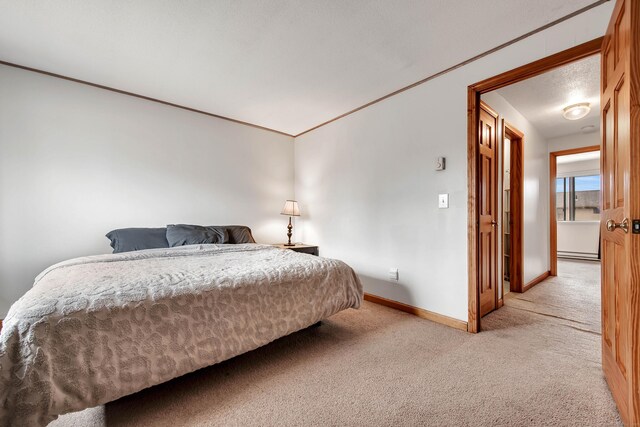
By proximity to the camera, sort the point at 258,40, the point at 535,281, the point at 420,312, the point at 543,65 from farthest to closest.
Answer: the point at 535,281 < the point at 420,312 < the point at 258,40 < the point at 543,65

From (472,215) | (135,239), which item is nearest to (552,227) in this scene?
(472,215)

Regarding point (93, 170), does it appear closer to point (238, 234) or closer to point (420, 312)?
point (238, 234)

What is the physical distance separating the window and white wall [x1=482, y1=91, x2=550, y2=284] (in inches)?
122

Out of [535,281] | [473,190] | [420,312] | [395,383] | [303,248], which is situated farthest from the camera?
[535,281]

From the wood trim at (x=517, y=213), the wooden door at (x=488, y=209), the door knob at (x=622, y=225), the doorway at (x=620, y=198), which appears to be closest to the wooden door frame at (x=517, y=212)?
the wood trim at (x=517, y=213)

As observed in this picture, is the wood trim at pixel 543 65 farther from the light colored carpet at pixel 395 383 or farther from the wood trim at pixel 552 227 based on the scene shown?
the wood trim at pixel 552 227

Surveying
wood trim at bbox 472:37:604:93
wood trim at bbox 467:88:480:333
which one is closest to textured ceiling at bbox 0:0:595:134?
wood trim at bbox 472:37:604:93

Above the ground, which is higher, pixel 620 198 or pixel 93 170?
pixel 93 170

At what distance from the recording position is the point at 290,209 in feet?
13.1

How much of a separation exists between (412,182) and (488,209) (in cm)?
82

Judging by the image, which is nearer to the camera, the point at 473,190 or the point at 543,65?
the point at 543,65

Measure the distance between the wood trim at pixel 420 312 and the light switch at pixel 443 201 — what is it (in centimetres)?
101

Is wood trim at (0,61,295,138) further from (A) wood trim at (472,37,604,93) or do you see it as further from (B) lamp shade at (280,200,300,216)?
(A) wood trim at (472,37,604,93)

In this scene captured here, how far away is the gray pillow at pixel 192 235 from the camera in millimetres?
2837
